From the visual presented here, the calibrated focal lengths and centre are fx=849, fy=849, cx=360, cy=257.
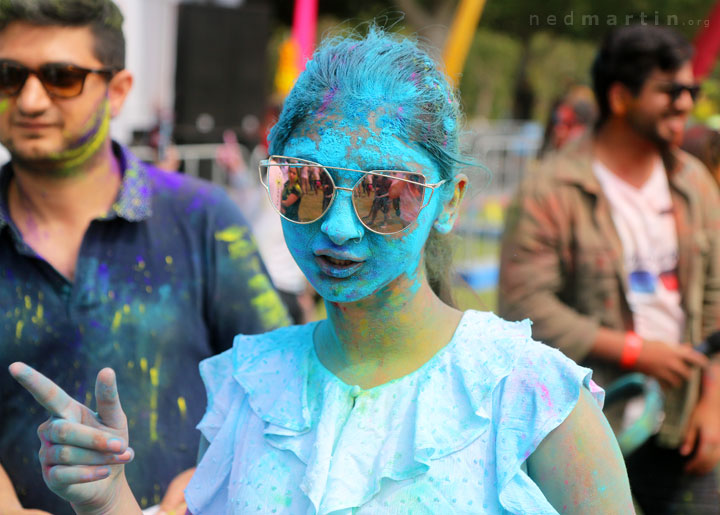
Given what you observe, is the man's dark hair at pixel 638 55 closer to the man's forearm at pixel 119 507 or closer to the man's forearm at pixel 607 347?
the man's forearm at pixel 607 347

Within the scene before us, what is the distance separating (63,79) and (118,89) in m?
0.24

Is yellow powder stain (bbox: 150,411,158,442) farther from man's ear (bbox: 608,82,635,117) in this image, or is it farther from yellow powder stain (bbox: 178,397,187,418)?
man's ear (bbox: 608,82,635,117)

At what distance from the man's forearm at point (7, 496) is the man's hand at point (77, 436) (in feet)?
2.56

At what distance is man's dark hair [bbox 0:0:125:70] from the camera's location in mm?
2348

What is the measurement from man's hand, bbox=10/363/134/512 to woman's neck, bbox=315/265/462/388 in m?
0.45

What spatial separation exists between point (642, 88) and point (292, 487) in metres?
2.52

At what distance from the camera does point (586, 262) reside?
3359 millimetres

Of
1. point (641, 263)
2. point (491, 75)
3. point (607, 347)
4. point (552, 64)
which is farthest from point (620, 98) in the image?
point (491, 75)

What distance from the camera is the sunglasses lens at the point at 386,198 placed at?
1.54 meters

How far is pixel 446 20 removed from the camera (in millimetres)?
17406

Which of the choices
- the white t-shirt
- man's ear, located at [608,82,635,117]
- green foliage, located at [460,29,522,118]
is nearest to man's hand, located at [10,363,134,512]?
the white t-shirt

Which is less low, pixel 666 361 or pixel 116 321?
pixel 116 321

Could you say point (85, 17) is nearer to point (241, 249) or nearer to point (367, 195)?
point (241, 249)

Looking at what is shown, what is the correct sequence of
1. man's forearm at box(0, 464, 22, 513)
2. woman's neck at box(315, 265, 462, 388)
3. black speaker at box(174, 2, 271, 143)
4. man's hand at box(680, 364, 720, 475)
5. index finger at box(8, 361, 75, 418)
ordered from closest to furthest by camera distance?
1. index finger at box(8, 361, 75, 418)
2. woman's neck at box(315, 265, 462, 388)
3. man's forearm at box(0, 464, 22, 513)
4. man's hand at box(680, 364, 720, 475)
5. black speaker at box(174, 2, 271, 143)
